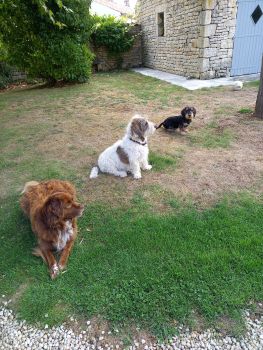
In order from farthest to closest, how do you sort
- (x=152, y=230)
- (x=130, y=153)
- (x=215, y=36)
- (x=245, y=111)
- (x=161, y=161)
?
1. (x=215, y=36)
2. (x=245, y=111)
3. (x=161, y=161)
4. (x=130, y=153)
5. (x=152, y=230)

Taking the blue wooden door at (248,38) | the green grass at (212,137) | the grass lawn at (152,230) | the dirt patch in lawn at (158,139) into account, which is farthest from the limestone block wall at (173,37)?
the green grass at (212,137)

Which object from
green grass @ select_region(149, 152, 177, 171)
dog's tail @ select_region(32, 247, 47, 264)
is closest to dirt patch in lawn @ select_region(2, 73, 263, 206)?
green grass @ select_region(149, 152, 177, 171)

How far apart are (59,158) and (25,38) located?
8.64m

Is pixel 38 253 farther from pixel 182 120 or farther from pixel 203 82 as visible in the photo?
pixel 203 82

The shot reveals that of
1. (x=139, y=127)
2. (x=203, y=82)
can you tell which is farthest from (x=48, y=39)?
(x=139, y=127)

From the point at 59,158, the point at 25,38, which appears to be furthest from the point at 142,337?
the point at 25,38

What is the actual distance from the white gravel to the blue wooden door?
11.6 metres

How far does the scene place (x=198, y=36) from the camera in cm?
1101

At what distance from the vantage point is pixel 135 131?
13.6 feet

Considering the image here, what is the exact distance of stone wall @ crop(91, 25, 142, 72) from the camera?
55.4 feet

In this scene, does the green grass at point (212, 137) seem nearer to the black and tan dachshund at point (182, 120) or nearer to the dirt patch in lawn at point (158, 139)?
the dirt patch in lawn at point (158, 139)

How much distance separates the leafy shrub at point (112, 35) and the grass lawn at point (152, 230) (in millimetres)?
11617

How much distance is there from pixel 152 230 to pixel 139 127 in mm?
1590

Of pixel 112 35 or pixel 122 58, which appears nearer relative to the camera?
pixel 112 35
